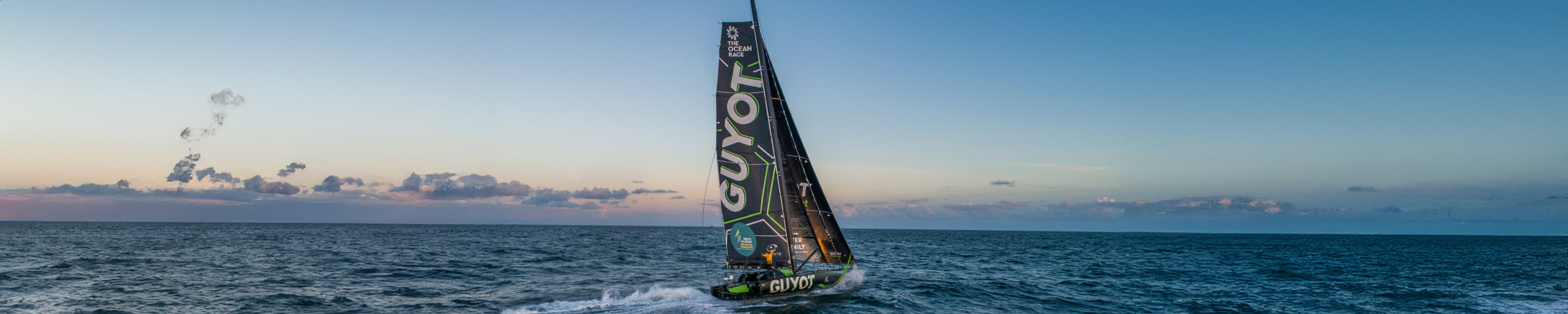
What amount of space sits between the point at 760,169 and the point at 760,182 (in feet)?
1.38

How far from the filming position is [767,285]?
20906 mm

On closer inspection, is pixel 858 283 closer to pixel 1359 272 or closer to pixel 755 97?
pixel 755 97

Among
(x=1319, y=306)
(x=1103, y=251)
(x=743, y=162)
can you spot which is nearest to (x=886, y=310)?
(x=743, y=162)

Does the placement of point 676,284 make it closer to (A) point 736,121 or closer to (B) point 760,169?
(B) point 760,169

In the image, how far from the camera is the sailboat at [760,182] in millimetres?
20125

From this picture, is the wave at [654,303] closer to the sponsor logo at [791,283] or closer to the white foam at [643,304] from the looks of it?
the white foam at [643,304]

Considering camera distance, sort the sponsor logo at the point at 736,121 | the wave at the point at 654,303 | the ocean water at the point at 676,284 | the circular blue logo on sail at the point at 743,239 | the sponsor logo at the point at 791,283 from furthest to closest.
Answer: the ocean water at the point at 676,284
the circular blue logo on sail at the point at 743,239
the sponsor logo at the point at 791,283
the wave at the point at 654,303
the sponsor logo at the point at 736,121

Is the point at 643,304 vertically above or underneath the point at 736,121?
underneath

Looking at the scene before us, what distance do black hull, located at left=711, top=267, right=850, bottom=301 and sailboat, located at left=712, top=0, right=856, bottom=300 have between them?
3 cm

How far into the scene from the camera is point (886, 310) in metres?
21.6

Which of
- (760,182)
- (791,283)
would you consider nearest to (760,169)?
(760,182)

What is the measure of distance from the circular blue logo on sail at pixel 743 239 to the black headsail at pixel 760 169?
0.07ft

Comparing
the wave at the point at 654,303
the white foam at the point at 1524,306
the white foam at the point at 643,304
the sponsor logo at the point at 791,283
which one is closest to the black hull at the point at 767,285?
the sponsor logo at the point at 791,283

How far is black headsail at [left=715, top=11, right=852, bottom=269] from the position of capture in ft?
66.0
